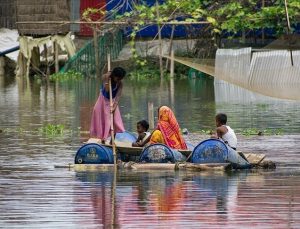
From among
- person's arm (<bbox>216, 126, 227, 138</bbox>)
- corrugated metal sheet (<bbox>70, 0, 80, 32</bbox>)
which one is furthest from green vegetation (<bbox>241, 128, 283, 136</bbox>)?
corrugated metal sheet (<bbox>70, 0, 80, 32</bbox>)

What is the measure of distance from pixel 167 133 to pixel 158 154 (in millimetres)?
663

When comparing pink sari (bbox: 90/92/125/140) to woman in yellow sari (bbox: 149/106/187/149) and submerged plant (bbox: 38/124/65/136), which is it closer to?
woman in yellow sari (bbox: 149/106/187/149)

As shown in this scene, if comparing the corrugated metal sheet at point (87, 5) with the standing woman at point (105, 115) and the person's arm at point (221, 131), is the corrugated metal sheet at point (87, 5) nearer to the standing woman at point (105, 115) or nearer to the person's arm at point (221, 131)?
the standing woman at point (105, 115)

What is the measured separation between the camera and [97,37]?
37656mm

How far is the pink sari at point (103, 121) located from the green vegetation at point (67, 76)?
21.3m

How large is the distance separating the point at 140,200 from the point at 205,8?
74.7ft

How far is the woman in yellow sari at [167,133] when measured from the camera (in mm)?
15516

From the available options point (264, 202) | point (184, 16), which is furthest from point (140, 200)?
point (184, 16)

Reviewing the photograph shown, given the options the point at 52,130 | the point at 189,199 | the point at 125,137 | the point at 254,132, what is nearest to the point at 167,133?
the point at 125,137

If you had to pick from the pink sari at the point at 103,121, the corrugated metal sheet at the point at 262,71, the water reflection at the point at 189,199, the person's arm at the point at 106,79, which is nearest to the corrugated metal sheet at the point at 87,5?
the corrugated metal sheet at the point at 262,71

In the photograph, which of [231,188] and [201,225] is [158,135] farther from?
[201,225]

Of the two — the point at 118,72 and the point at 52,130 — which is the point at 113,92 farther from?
the point at 52,130

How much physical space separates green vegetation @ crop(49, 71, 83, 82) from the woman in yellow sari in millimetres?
21844

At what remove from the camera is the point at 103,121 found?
16.2 metres
